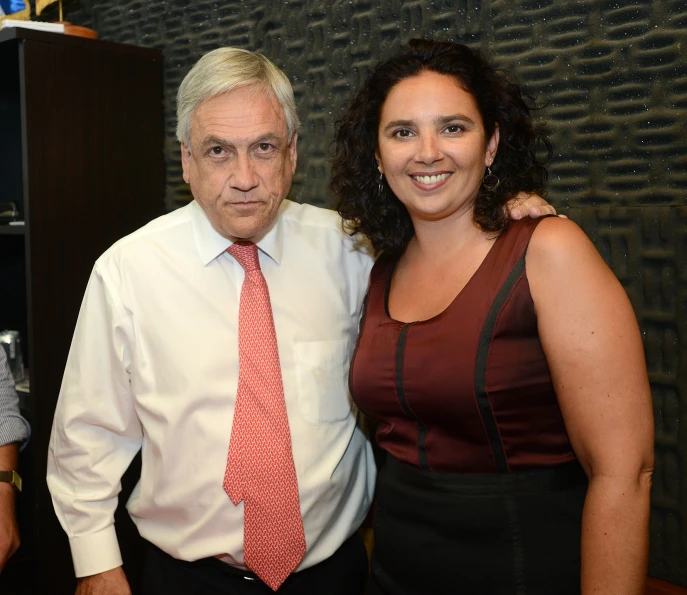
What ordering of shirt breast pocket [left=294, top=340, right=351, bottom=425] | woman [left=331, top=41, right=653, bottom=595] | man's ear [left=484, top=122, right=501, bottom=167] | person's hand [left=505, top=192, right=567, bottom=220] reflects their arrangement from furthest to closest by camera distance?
shirt breast pocket [left=294, top=340, right=351, bottom=425] < man's ear [left=484, top=122, right=501, bottom=167] < person's hand [left=505, top=192, right=567, bottom=220] < woman [left=331, top=41, right=653, bottom=595]

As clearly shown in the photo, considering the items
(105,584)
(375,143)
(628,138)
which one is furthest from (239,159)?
(105,584)

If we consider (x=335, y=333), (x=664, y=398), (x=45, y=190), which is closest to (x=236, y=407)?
(x=335, y=333)

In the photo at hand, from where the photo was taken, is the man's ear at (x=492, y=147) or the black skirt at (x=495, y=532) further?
the man's ear at (x=492, y=147)

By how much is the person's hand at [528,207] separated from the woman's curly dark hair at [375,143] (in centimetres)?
2

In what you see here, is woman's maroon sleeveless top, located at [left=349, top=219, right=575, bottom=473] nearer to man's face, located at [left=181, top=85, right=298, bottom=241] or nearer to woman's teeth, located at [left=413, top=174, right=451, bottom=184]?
woman's teeth, located at [left=413, top=174, right=451, bottom=184]

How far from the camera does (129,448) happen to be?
1.99 metres

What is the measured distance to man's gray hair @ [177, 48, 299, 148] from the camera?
1826 mm

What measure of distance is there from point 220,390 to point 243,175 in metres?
0.51

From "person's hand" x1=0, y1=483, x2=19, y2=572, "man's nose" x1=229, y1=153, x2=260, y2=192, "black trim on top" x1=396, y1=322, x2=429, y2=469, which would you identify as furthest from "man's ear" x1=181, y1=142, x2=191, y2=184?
"person's hand" x1=0, y1=483, x2=19, y2=572

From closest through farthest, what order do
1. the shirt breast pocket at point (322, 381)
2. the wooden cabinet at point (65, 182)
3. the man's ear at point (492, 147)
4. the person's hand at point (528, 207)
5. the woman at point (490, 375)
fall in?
the woman at point (490, 375)
the person's hand at point (528, 207)
the man's ear at point (492, 147)
the shirt breast pocket at point (322, 381)
the wooden cabinet at point (65, 182)

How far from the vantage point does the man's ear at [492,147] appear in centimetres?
176

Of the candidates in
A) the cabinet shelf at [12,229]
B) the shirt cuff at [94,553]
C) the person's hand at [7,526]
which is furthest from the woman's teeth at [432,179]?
the cabinet shelf at [12,229]

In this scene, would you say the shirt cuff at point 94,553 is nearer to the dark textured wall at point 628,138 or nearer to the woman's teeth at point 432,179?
the woman's teeth at point 432,179

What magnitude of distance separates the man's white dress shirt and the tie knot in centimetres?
2
